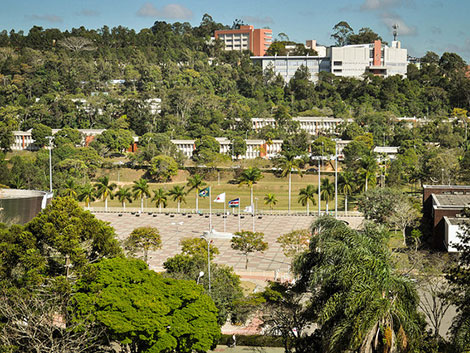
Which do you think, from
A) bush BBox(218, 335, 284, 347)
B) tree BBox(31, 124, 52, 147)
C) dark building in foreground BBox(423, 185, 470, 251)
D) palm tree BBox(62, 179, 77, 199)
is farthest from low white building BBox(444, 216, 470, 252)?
tree BBox(31, 124, 52, 147)

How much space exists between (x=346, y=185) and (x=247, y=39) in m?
87.5

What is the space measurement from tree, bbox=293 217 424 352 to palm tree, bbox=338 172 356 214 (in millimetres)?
40994

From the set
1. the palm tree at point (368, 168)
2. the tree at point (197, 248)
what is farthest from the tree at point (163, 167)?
the tree at point (197, 248)

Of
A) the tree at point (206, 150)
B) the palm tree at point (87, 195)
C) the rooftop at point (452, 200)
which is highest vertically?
the tree at point (206, 150)

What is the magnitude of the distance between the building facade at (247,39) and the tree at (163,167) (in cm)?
6821

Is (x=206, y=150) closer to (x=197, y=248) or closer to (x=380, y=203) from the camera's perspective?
(x=380, y=203)

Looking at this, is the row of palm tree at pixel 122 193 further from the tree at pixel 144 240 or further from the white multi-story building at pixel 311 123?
the white multi-story building at pixel 311 123

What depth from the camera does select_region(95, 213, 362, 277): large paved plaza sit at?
132ft

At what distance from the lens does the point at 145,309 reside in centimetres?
2094

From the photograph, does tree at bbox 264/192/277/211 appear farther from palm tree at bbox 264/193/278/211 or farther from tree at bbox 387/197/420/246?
tree at bbox 387/197/420/246

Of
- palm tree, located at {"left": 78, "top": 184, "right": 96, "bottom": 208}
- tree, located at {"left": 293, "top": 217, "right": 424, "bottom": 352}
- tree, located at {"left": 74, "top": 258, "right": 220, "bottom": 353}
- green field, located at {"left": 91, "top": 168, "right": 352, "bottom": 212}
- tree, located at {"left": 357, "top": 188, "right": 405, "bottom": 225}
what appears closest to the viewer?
tree, located at {"left": 293, "top": 217, "right": 424, "bottom": 352}

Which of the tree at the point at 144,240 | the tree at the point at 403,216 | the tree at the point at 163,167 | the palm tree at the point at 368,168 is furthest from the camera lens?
the tree at the point at 163,167

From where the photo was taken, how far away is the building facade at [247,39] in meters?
140

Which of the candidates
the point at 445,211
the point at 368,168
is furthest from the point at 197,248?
the point at 368,168
